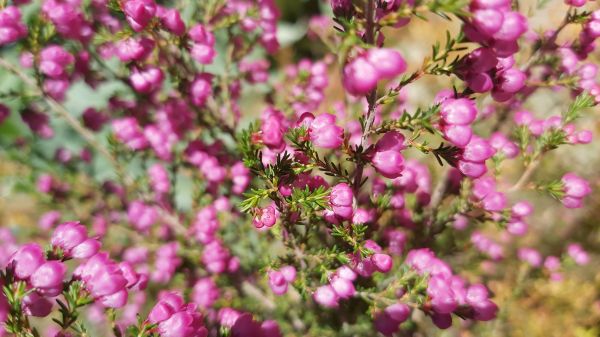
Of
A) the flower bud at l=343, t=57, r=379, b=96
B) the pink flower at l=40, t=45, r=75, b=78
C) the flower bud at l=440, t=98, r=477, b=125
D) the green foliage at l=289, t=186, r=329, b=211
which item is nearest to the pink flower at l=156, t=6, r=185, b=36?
the pink flower at l=40, t=45, r=75, b=78

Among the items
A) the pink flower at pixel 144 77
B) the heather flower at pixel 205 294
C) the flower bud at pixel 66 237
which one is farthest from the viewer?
the heather flower at pixel 205 294

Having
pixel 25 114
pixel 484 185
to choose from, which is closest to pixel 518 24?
pixel 484 185

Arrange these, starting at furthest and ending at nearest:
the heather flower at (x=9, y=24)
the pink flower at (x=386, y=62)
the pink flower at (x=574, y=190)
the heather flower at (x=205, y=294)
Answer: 1. the heather flower at (x=205, y=294)
2. the heather flower at (x=9, y=24)
3. the pink flower at (x=574, y=190)
4. the pink flower at (x=386, y=62)

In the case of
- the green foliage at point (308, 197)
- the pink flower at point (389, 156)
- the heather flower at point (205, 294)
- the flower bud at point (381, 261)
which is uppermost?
the pink flower at point (389, 156)

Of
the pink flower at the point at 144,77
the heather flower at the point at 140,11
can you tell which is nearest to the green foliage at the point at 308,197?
the heather flower at the point at 140,11

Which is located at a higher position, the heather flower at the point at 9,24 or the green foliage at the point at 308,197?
the heather flower at the point at 9,24

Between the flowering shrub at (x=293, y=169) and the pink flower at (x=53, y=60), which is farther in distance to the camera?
the pink flower at (x=53, y=60)

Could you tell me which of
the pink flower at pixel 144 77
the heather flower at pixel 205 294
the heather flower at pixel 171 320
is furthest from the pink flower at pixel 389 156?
the heather flower at pixel 205 294

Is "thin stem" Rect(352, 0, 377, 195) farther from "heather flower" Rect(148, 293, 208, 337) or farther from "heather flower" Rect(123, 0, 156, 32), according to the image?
"heather flower" Rect(123, 0, 156, 32)

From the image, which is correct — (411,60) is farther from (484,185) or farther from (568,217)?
(484,185)

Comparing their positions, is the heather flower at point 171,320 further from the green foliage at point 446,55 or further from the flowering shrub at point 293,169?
Result: the green foliage at point 446,55
